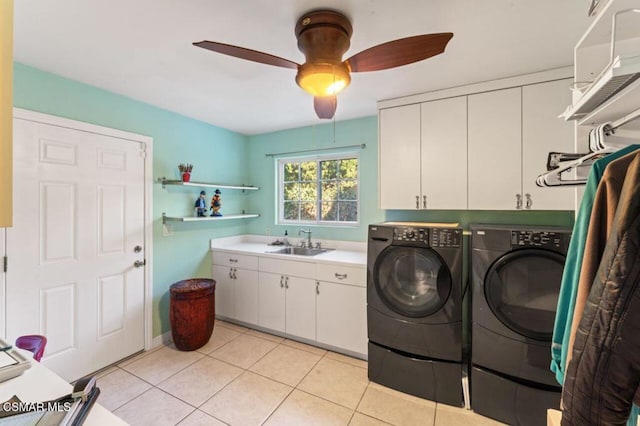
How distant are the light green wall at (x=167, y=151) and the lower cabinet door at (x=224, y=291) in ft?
0.52

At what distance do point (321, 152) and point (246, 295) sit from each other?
6.37ft

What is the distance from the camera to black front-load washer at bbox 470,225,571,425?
1688mm

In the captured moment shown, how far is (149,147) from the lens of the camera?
267cm

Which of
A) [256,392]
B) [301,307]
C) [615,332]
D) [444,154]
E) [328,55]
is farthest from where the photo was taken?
[301,307]

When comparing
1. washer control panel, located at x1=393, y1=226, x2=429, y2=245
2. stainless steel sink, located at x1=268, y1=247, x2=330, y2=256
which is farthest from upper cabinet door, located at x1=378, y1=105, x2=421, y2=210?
stainless steel sink, located at x1=268, y1=247, x2=330, y2=256

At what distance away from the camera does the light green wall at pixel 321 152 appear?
3.05m

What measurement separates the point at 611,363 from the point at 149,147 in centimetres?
327

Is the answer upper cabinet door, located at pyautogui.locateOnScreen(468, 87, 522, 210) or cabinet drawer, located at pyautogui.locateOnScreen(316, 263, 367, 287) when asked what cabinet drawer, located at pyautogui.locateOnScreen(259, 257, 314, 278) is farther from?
upper cabinet door, located at pyautogui.locateOnScreen(468, 87, 522, 210)

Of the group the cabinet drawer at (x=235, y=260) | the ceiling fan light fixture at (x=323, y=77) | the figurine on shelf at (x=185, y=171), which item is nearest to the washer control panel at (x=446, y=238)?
the ceiling fan light fixture at (x=323, y=77)

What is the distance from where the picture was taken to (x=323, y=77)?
4.54 feet

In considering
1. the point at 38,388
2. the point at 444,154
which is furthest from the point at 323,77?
the point at 38,388

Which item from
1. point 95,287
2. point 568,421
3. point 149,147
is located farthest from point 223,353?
point 568,421

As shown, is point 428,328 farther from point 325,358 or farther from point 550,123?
point 550,123

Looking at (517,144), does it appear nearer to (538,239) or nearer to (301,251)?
(538,239)
